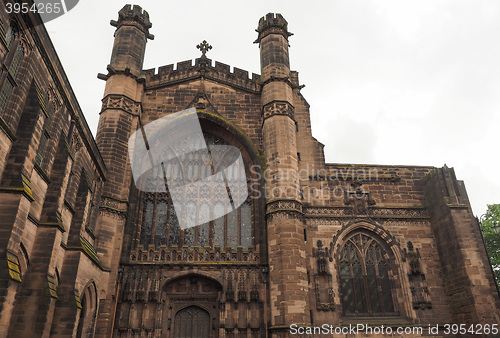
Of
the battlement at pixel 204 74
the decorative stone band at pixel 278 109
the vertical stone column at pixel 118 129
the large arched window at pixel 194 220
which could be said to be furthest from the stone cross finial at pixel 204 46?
the large arched window at pixel 194 220

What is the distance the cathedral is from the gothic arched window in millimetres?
52

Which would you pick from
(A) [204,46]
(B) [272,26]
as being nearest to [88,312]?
(A) [204,46]

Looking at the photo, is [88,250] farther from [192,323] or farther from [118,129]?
[118,129]

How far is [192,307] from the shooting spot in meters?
14.4

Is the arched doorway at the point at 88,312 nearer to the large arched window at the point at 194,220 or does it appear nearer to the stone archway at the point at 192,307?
the stone archway at the point at 192,307

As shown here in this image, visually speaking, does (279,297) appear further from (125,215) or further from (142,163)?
(142,163)

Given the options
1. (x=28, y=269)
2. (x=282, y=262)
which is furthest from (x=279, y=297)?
(x=28, y=269)

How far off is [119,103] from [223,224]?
22.2 feet

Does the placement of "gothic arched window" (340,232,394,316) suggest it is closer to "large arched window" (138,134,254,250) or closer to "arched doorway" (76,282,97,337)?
"large arched window" (138,134,254,250)

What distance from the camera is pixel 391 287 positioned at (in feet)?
49.3

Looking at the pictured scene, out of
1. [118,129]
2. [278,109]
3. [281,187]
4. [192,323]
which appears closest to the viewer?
[192,323]

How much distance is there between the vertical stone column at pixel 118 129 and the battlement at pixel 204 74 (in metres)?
0.99

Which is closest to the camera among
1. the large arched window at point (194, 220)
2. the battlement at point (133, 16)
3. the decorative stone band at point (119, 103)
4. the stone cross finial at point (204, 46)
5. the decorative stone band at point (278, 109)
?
the large arched window at point (194, 220)

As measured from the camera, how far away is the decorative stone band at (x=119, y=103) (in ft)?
54.1
